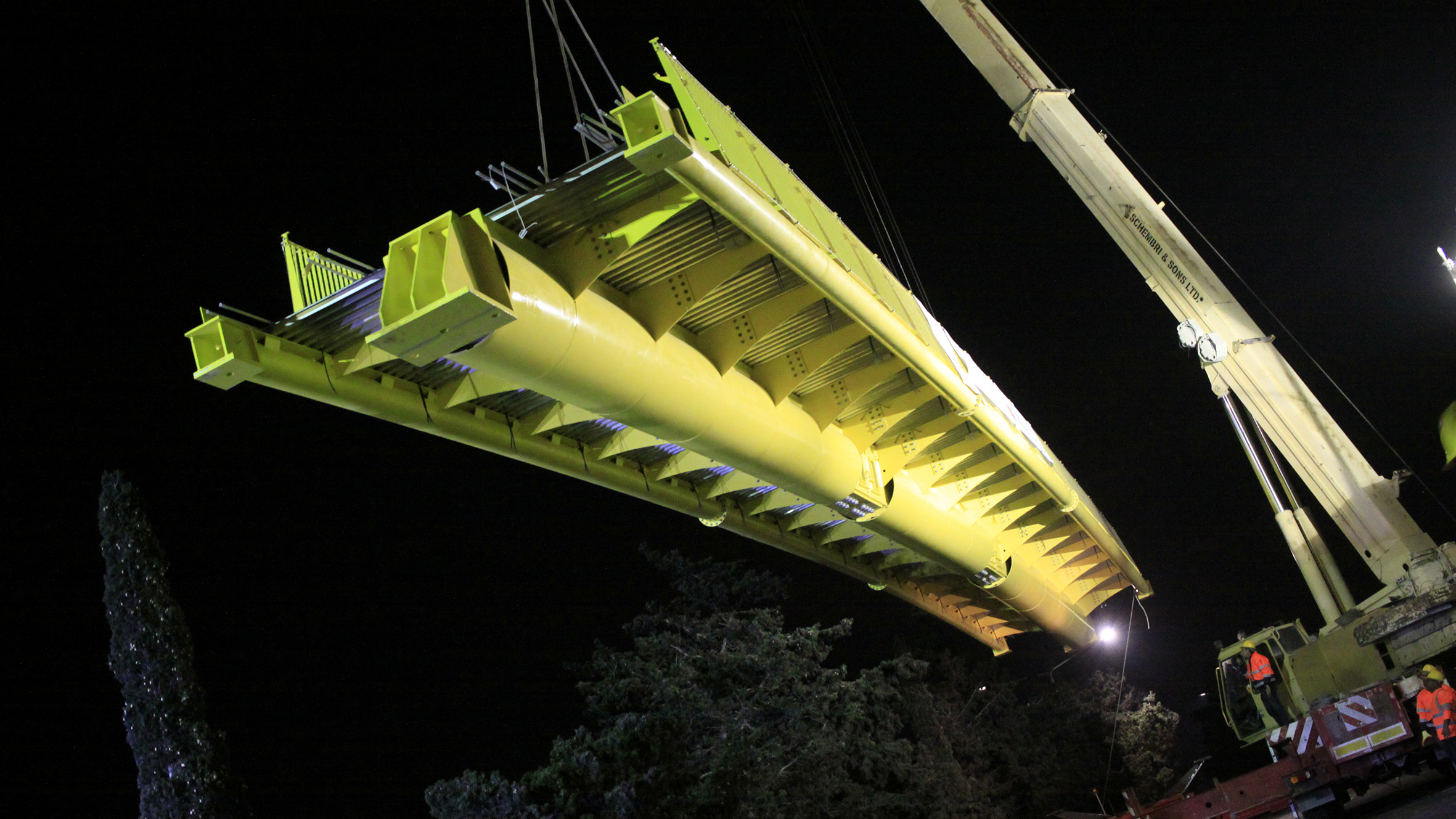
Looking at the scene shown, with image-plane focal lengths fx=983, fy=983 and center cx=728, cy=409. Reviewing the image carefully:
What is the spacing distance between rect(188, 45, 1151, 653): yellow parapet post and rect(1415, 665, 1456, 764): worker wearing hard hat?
5.21 metres

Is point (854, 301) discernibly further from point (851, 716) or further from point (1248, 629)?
point (1248, 629)

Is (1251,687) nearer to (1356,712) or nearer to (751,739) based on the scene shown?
(1356,712)

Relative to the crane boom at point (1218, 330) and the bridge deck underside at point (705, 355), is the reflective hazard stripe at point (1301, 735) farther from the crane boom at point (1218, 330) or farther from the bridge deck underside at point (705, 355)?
the bridge deck underside at point (705, 355)

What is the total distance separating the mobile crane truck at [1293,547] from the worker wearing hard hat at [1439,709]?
0.24 meters

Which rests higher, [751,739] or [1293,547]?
[751,739]

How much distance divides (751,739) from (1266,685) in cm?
865

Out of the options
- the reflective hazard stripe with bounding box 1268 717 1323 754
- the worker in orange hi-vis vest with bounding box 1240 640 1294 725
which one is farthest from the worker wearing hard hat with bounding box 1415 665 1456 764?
the worker in orange hi-vis vest with bounding box 1240 640 1294 725

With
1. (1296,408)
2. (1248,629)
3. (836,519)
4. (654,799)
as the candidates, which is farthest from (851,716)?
(1248,629)

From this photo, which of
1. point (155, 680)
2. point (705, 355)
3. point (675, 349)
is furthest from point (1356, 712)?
point (155, 680)

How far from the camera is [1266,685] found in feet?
51.1

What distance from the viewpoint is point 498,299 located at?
646 cm

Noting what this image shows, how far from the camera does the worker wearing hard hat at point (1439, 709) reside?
37.3ft

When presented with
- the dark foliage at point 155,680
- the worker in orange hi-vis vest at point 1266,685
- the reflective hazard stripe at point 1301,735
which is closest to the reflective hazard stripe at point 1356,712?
the reflective hazard stripe at point 1301,735

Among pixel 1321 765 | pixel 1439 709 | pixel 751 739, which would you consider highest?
pixel 751 739
